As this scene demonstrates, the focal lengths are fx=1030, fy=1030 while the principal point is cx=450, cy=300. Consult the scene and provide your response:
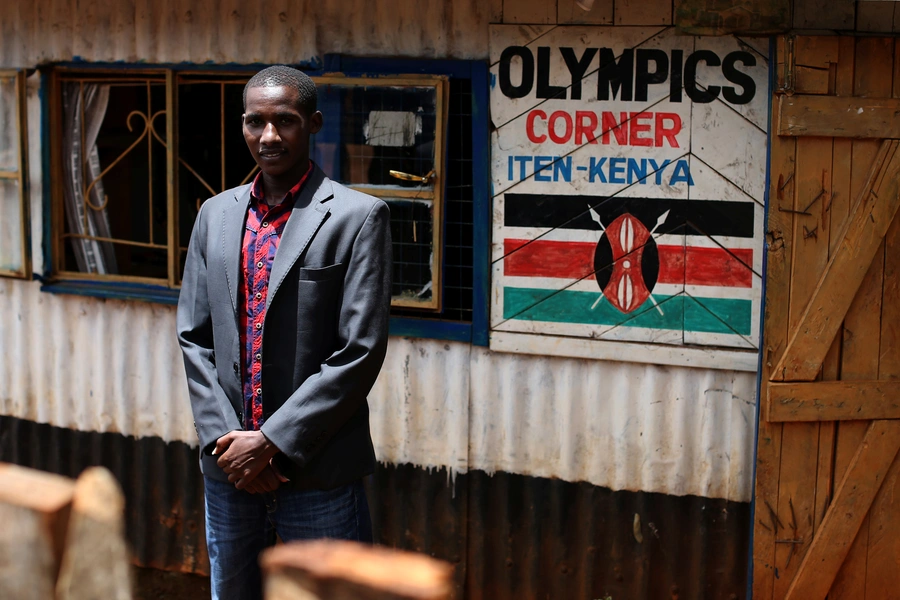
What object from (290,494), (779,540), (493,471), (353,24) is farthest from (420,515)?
(353,24)

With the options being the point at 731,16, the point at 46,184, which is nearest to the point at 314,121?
the point at 731,16

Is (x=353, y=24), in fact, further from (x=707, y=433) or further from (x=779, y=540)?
(x=779, y=540)

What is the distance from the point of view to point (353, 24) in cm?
471

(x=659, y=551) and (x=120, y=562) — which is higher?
(x=120, y=562)

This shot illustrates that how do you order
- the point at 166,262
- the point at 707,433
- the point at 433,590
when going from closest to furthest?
the point at 433,590 → the point at 707,433 → the point at 166,262

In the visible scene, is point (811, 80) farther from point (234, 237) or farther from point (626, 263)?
point (234, 237)

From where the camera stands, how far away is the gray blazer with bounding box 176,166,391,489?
294 centimetres

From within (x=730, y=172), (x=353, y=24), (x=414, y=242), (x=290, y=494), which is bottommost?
(x=290, y=494)

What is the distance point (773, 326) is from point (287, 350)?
210 centimetres

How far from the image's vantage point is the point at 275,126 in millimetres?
3039

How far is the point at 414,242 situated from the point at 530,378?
819 mm

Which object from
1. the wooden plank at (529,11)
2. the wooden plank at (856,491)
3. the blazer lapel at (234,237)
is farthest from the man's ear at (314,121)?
the wooden plank at (856,491)

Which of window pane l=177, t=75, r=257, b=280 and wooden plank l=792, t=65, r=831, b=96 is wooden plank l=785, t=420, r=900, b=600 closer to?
wooden plank l=792, t=65, r=831, b=96

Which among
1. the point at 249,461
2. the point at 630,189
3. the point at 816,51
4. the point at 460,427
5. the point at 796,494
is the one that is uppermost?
the point at 816,51
